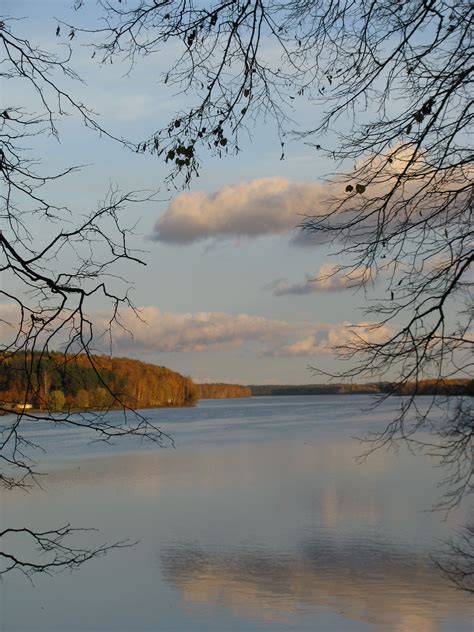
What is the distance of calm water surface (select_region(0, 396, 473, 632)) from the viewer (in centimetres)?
866

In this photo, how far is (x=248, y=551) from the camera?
11.4m

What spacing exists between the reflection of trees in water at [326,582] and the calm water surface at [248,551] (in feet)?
0.07

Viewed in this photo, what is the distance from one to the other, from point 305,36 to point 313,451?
22.7 meters

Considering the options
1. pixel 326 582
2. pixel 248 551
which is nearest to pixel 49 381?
pixel 326 582

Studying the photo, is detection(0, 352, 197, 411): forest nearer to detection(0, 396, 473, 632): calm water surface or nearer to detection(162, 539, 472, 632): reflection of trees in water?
detection(0, 396, 473, 632): calm water surface

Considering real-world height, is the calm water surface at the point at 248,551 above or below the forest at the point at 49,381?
below

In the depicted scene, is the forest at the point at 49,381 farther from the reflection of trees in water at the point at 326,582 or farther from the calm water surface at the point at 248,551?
the reflection of trees in water at the point at 326,582

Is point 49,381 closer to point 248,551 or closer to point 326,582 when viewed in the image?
point 326,582

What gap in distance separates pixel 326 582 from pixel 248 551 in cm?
189

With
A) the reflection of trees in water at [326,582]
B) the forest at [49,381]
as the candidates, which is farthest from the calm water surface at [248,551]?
the forest at [49,381]

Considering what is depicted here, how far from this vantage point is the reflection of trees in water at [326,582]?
870 cm

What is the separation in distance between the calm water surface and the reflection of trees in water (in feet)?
0.07

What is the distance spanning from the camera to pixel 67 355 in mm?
2848

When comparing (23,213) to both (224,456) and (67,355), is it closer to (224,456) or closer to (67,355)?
(67,355)
